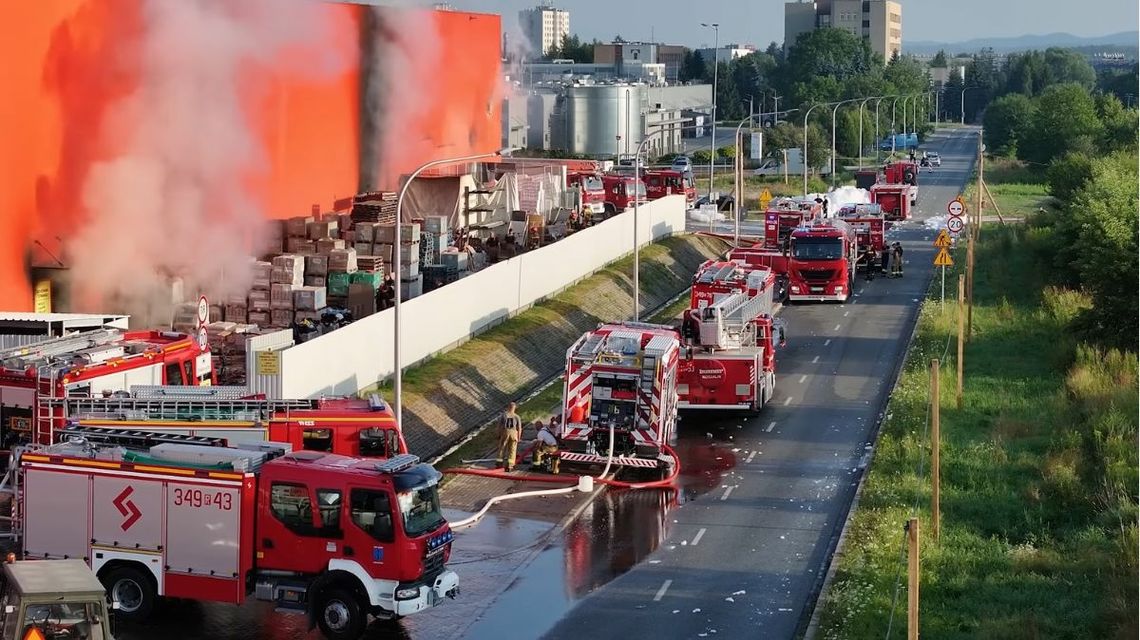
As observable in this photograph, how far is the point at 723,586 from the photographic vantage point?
75.9 ft

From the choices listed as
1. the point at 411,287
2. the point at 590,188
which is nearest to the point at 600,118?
the point at 590,188

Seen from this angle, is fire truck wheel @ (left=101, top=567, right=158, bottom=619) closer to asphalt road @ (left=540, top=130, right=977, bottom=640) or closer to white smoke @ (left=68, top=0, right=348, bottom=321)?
asphalt road @ (left=540, top=130, right=977, bottom=640)

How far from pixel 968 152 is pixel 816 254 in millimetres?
98682

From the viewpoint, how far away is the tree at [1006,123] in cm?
14338

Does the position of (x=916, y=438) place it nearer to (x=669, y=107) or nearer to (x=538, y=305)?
(x=538, y=305)

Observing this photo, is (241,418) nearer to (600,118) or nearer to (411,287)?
(411,287)

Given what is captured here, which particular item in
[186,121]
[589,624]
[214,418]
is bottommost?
[589,624]

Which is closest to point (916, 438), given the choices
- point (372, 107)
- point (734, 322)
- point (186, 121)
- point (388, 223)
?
point (734, 322)

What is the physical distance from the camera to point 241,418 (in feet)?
80.6

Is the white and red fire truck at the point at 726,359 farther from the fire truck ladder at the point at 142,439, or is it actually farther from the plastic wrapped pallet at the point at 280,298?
the fire truck ladder at the point at 142,439

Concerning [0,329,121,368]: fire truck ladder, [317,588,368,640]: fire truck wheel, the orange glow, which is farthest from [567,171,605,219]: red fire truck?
[317,588,368,640]: fire truck wheel

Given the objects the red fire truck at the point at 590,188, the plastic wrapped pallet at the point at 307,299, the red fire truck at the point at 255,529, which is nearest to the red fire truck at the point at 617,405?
the red fire truck at the point at 255,529

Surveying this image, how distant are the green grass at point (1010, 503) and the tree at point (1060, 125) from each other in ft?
244

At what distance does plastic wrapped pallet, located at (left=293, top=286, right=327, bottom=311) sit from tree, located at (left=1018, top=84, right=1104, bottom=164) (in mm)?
79467
